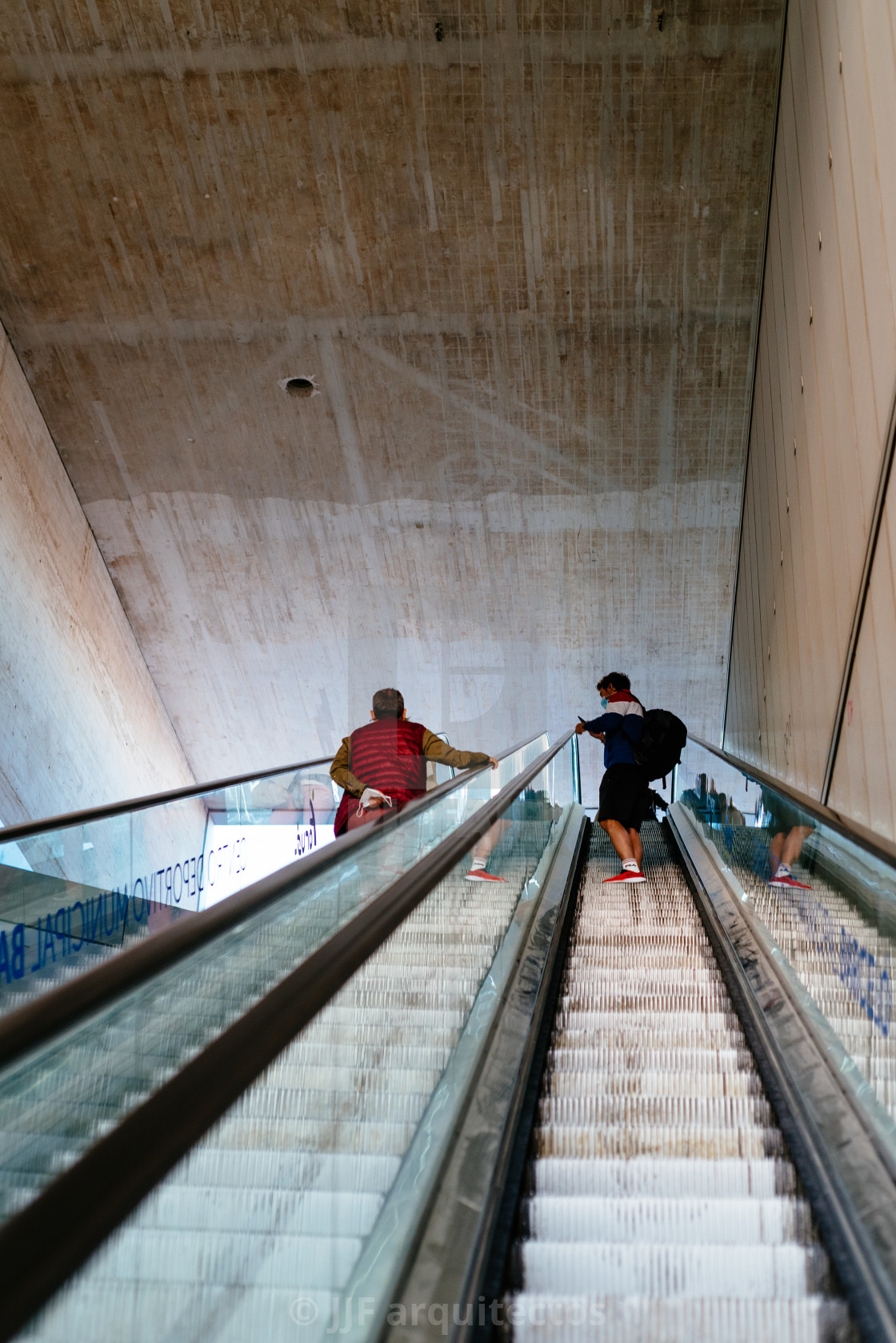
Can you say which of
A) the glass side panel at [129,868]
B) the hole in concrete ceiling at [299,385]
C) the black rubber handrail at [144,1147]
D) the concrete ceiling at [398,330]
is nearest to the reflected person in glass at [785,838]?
the black rubber handrail at [144,1147]

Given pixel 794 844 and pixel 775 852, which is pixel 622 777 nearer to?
pixel 775 852

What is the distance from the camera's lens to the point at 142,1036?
1.23m

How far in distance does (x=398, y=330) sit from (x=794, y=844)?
651 cm

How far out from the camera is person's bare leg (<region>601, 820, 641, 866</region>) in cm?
563

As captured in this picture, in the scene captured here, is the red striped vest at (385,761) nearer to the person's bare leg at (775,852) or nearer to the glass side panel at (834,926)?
the glass side panel at (834,926)

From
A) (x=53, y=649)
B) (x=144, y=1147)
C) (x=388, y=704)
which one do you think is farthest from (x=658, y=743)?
(x=53, y=649)

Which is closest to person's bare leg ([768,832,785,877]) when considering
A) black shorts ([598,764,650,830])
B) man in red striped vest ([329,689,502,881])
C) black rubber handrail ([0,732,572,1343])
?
man in red striped vest ([329,689,502,881])

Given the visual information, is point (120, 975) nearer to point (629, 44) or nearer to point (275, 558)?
point (629, 44)

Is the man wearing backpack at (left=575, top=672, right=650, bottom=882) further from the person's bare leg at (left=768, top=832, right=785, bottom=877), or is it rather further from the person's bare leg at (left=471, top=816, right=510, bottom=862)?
the person's bare leg at (left=471, top=816, right=510, bottom=862)

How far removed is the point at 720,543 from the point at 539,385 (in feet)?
8.63

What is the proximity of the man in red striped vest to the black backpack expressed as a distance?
133 centimetres

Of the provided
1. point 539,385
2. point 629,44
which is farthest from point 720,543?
point 629,44

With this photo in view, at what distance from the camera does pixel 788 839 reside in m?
3.43

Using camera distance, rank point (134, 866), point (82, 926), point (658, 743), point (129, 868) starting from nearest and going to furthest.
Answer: point (82, 926) < point (129, 868) < point (134, 866) < point (658, 743)
